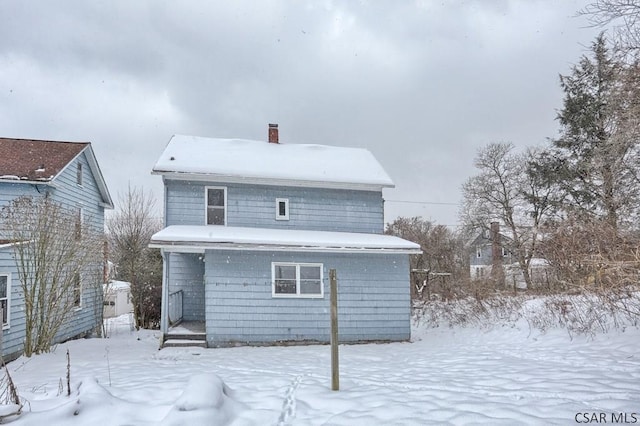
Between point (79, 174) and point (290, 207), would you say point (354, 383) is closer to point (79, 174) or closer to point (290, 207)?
point (290, 207)

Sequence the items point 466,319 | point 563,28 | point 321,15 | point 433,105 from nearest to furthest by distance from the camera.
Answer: point 563,28 → point 321,15 → point 466,319 → point 433,105

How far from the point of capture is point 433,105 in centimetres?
1783

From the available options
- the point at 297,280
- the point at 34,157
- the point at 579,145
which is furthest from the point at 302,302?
the point at 579,145

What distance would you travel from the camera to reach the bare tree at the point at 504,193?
24484 millimetres

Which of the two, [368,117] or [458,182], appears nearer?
[368,117]

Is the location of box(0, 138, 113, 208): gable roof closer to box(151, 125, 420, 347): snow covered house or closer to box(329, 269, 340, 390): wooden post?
box(151, 125, 420, 347): snow covered house

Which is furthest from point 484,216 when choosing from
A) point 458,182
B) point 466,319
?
point 466,319

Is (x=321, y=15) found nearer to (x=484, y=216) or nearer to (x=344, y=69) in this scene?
(x=344, y=69)

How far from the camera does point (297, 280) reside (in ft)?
38.3

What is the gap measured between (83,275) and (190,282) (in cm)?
320

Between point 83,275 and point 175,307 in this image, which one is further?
point 83,275

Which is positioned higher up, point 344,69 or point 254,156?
point 344,69

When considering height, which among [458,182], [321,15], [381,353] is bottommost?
[381,353]

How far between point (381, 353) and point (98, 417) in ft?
23.6
